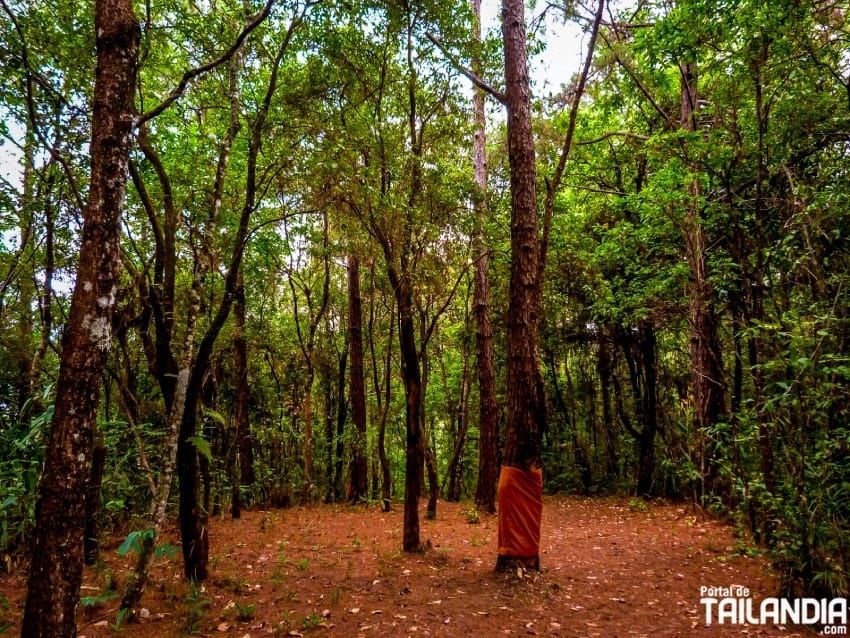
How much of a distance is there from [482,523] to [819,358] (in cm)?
672

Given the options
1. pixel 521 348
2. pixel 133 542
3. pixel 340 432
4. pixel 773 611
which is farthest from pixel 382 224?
pixel 340 432

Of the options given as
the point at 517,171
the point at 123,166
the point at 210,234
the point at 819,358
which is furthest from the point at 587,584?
the point at 123,166

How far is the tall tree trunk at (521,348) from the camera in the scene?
5.26 m

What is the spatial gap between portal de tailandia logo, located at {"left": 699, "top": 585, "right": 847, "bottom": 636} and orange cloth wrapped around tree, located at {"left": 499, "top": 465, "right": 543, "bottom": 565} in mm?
1858

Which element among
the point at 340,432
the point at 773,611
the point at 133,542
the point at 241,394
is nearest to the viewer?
the point at 133,542

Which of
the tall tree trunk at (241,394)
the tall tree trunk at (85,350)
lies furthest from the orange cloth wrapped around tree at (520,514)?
the tall tree trunk at (241,394)

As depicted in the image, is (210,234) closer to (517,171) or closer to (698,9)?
(517,171)

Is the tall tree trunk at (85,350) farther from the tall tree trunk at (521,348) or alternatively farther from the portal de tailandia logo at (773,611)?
the portal de tailandia logo at (773,611)

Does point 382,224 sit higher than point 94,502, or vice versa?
point 382,224

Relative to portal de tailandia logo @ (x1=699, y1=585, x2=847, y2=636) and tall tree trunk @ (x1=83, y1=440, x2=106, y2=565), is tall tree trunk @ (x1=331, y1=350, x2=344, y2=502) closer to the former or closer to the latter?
tall tree trunk @ (x1=83, y1=440, x2=106, y2=565)

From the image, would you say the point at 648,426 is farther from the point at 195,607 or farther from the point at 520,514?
the point at 195,607

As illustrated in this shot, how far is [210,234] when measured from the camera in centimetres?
473

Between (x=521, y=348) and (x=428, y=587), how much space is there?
3041 mm

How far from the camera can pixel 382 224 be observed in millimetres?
6375
